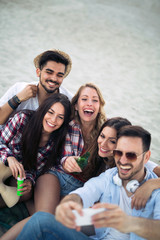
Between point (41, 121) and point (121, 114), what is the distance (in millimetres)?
4491

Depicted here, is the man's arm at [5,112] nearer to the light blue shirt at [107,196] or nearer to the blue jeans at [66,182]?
the blue jeans at [66,182]

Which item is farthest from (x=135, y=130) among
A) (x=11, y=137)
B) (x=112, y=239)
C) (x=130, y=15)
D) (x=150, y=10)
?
(x=150, y=10)

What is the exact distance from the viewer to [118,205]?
94.7 inches

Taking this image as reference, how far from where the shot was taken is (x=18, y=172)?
9.29 feet

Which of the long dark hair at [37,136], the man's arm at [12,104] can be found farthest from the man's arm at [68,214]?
the man's arm at [12,104]

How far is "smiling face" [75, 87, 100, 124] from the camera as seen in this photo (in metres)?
3.25

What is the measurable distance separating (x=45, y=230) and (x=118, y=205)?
2.49 feet

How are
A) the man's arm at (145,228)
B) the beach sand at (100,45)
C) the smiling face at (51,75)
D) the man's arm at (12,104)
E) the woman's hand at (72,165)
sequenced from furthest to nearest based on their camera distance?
the beach sand at (100,45)
the smiling face at (51,75)
the man's arm at (12,104)
the woman's hand at (72,165)
the man's arm at (145,228)

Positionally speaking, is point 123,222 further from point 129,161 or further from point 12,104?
point 12,104

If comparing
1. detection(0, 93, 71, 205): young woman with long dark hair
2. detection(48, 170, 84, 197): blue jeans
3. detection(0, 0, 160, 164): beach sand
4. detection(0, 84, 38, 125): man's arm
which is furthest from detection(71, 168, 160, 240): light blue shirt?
detection(0, 0, 160, 164): beach sand

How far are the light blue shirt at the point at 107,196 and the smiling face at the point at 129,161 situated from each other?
193 millimetres

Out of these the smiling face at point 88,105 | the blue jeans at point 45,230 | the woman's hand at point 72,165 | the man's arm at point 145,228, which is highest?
the smiling face at point 88,105

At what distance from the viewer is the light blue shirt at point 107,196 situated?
2248 mm

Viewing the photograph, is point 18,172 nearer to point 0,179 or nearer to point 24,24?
point 0,179
